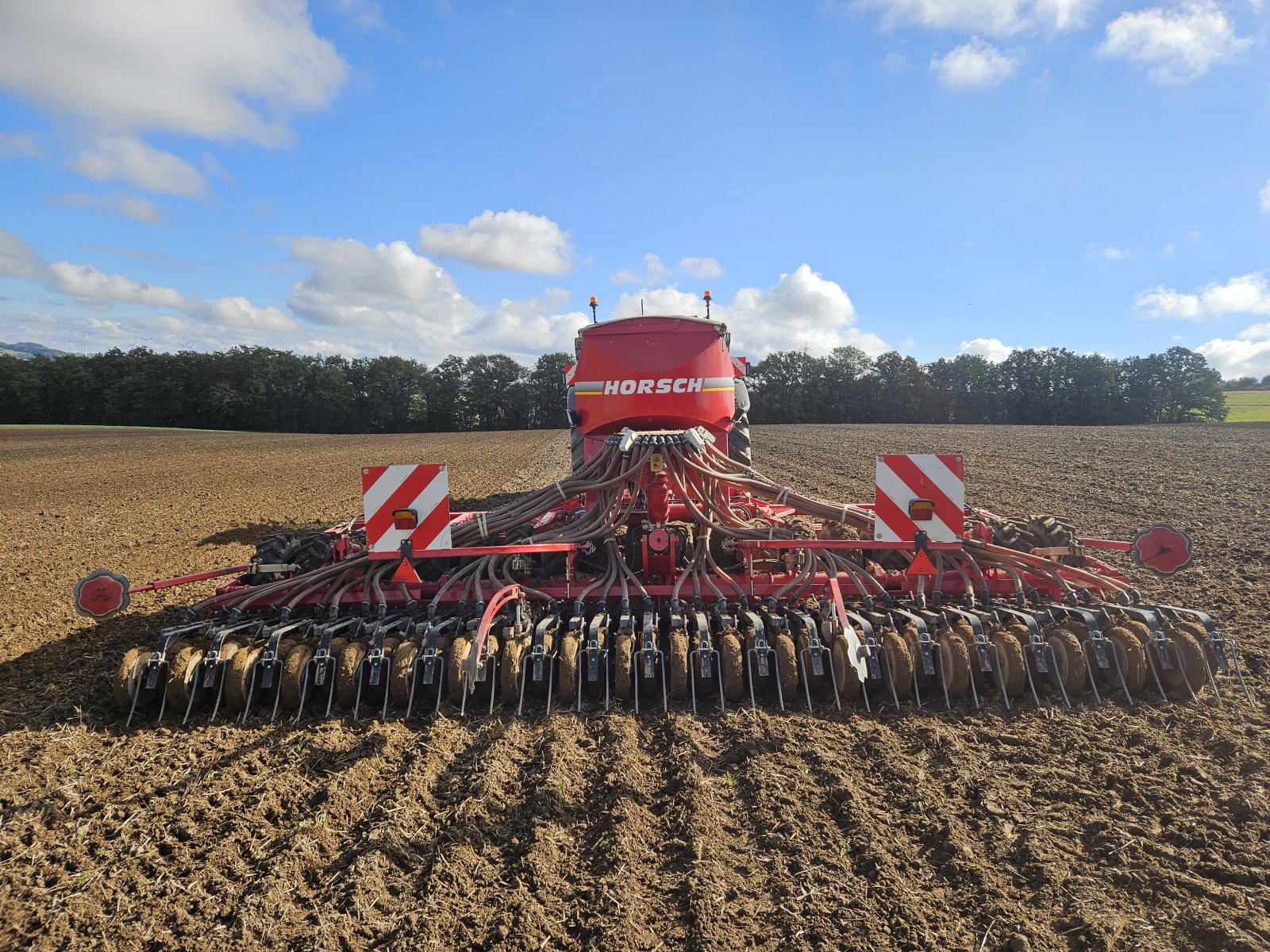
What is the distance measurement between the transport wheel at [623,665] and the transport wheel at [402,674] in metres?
1.26

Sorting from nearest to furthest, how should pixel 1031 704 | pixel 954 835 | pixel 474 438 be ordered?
1. pixel 954 835
2. pixel 1031 704
3. pixel 474 438

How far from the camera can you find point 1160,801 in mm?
3172

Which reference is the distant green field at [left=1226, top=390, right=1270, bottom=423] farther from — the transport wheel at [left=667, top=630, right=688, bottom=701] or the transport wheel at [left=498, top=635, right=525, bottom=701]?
the transport wheel at [left=498, top=635, right=525, bottom=701]

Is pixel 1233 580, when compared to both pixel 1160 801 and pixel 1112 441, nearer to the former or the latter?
pixel 1160 801

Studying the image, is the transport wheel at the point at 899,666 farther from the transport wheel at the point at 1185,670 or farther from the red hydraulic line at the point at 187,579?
the red hydraulic line at the point at 187,579

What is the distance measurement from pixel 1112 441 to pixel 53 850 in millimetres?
28741

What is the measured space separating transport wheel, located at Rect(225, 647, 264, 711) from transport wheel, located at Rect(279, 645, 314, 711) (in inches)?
8.6

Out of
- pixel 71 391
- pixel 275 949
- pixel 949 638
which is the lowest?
pixel 275 949

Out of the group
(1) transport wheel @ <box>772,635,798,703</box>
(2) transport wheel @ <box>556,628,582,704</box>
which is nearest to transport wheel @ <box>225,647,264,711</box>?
(2) transport wheel @ <box>556,628,582,704</box>

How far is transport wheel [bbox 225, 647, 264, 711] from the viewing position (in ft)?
13.7

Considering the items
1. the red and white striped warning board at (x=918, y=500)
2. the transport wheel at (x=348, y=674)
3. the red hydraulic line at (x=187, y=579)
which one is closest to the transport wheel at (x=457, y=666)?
the transport wheel at (x=348, y=674)

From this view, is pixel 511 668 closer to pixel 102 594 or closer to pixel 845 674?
pixel 845 674

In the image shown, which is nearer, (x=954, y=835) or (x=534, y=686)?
(x=954, y=835)

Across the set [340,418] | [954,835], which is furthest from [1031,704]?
[340,418]
